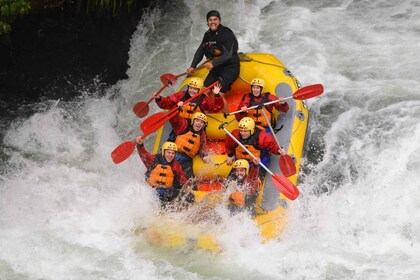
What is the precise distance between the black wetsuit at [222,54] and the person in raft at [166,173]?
4.23 ft

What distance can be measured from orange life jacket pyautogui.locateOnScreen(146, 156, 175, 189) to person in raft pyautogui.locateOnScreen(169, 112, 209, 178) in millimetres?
316

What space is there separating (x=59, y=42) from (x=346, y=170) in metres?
4.46

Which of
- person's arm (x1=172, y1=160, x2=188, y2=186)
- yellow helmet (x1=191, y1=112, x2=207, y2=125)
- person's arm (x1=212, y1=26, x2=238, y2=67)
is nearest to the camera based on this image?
person's arm (x1=172, y1=160, x2=188, y2=186)

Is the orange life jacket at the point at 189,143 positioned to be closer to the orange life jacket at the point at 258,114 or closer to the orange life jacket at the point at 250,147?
the orange life jacket at the point at 250,147

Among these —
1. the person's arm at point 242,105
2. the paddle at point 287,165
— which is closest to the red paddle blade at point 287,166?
the paddle at point 287,165

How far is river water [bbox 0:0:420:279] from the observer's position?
6559 millimetres

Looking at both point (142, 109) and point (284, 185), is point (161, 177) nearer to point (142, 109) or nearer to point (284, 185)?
point (284, 185)

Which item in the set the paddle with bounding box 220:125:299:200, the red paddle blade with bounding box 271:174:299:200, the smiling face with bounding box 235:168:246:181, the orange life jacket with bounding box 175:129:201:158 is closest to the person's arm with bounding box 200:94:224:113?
the orange life jacket with bounding box 175:129:201:158

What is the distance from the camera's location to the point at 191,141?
7.21 m

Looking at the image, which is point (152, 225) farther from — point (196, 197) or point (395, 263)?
point (395, 263)

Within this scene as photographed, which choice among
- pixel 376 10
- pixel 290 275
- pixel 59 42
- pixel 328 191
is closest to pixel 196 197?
pixel 290 275

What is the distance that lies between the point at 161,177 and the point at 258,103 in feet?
4.64

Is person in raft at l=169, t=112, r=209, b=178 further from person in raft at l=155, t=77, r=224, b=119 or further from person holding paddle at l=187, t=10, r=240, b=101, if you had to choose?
person holding paddle at l=187, t=10, r=240, b=101

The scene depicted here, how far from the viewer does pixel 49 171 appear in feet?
25.8
